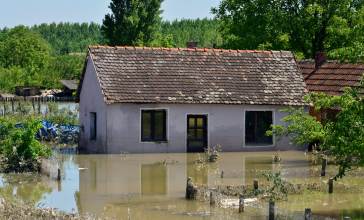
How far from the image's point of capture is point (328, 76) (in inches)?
1608

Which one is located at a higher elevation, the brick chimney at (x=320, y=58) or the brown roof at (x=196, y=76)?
the brick chimney at (x=320, y=58)

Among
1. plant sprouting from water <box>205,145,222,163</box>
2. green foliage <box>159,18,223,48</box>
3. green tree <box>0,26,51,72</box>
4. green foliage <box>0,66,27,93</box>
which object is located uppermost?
green foliage <box>159,18,223,48</box>

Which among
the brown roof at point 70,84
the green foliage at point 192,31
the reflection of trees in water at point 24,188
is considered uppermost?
the green foliage at point 192,31

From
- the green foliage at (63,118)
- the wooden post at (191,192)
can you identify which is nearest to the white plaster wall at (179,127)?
the green foliage at (63,118)

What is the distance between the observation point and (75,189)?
2603cm

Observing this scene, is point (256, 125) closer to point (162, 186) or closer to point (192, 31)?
point (162, 186)

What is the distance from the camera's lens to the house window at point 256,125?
38.2 meters

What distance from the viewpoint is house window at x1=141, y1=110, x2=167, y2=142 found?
121ft

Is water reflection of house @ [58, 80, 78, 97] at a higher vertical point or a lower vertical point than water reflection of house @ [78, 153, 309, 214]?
higher

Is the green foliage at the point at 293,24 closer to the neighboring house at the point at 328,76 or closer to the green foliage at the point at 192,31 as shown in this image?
the neighboring house at the point at 328,76

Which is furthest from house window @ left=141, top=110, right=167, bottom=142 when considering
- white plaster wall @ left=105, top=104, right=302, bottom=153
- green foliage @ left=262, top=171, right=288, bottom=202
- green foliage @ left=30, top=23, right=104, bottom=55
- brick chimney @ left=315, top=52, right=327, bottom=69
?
green foliage @ left=30, top=23, right=104, bottom=55

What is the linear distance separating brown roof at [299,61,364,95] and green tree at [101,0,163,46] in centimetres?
4624

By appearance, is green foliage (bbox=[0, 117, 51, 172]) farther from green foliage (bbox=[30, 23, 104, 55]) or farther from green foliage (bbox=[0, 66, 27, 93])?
green foliage (bbox=[30, 23, 104, 55])

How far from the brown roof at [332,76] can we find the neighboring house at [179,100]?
1552 mm
